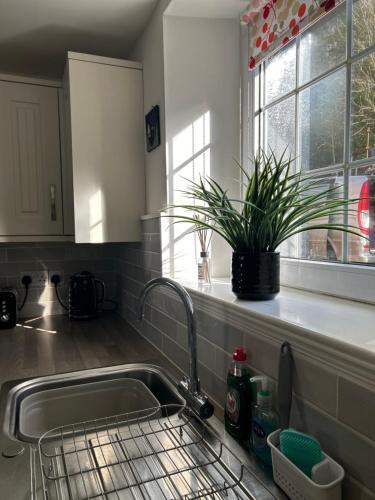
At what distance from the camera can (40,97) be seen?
1898 mm

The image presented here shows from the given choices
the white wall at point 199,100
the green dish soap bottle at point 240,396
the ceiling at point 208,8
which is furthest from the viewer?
the white wall at point 199,100

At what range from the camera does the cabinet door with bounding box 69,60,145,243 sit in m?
1.62

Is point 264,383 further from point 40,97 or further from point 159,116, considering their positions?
point 40,97

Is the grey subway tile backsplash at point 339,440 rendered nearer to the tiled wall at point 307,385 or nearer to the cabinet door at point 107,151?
the tiled wall at point 307,385

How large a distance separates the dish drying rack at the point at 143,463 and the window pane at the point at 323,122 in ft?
2.66

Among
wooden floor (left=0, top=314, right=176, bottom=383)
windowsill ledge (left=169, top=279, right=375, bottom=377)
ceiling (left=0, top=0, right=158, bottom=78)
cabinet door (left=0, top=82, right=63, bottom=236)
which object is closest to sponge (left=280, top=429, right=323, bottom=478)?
windowsill ledge (left=169, top=279, right=375, bottom=377)

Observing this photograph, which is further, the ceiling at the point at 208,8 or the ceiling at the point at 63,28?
the ceiling at the point at 63,28

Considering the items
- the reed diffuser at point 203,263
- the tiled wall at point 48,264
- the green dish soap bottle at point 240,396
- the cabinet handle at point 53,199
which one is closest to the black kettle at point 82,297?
the tiled wall at point 48,264

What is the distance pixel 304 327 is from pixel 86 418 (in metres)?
0.95

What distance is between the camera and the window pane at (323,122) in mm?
1062

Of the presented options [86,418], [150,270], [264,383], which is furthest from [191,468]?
[150,270]

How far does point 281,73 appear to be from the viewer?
1.30 metres

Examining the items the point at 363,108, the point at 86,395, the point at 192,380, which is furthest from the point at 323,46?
the point at 86,395

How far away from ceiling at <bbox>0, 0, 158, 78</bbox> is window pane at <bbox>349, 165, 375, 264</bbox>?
1018 mm
